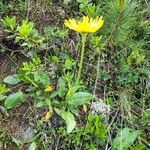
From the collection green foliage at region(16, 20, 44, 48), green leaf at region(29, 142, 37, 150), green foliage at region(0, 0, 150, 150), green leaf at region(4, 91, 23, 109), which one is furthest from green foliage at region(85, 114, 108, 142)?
green foliage at region(16, 20, 44, 48)

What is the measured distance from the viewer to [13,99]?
2301 mm

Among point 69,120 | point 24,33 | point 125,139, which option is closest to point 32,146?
point 69,120

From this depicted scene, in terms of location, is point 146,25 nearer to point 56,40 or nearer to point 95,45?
point 95,45

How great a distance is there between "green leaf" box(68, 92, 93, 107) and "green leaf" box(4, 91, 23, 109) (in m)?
0.30

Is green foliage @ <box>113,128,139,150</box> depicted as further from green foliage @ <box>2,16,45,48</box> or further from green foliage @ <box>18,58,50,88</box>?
green foliage @ <box>2,16,45,48</box>

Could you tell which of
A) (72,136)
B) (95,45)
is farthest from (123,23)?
(72,136)

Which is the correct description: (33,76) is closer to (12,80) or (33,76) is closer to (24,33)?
(12,80)

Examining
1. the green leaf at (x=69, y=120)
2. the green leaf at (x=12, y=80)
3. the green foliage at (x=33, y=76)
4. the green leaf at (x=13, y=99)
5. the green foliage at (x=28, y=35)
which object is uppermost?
the green foliage at (x=28, y=35)

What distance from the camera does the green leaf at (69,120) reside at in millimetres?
2193

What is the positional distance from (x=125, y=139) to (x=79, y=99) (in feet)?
1.13

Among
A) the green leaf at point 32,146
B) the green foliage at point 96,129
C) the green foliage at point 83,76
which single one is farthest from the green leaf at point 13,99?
the green foliage at point 96,129

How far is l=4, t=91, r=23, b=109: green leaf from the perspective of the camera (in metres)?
2.29

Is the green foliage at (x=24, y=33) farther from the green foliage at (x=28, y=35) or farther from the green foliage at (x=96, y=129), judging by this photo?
the green foliage at (x=96, y=129)

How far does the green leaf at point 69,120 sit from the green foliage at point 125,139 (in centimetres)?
25
